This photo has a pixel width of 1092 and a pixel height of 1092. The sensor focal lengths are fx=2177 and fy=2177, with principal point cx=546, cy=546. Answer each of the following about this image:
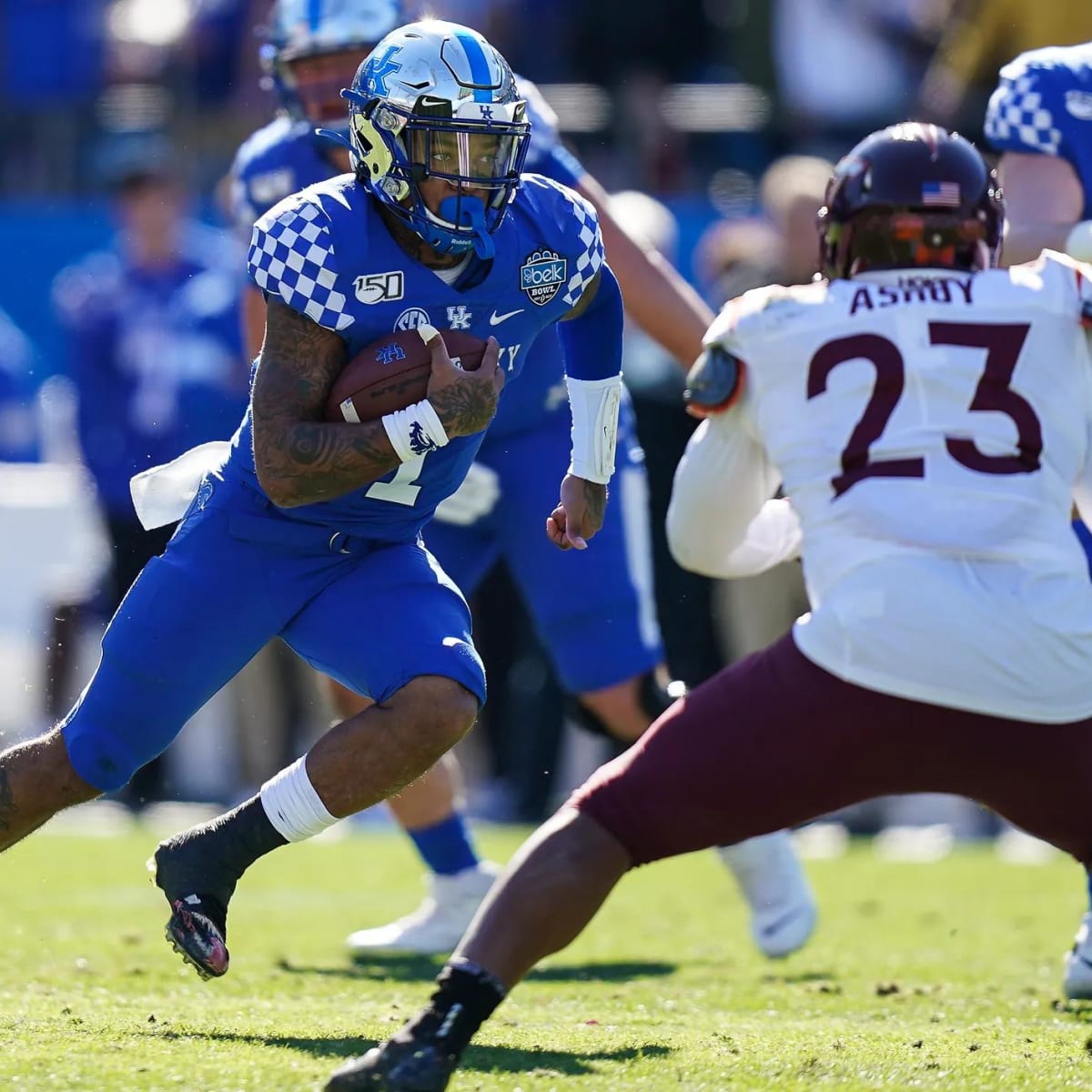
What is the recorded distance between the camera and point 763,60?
1103cm

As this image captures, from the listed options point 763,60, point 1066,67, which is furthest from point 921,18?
point 1066,67

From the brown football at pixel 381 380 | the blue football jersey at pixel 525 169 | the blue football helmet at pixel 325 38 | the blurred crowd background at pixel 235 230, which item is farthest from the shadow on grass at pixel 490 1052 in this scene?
the blurred crowd background at pixel 235 230

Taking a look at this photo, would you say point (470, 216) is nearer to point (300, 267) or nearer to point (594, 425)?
point (300, 267)

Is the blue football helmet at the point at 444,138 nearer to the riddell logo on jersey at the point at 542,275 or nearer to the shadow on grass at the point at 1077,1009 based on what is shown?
the riddell logo on jersey at the point at 542,275

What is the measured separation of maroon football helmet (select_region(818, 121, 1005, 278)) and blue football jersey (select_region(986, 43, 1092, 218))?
1703mm

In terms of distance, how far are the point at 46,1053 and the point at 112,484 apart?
5.76 meters

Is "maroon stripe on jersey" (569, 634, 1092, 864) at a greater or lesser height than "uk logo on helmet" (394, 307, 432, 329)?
lesser

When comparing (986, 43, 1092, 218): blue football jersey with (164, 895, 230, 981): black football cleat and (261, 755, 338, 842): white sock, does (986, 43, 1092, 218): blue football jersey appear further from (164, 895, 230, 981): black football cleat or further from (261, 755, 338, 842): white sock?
(164, 895, 230, 981): black football cleat

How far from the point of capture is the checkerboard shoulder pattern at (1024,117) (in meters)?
5.34

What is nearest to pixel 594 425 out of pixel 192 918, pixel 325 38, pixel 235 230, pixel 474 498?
pixel 474 498

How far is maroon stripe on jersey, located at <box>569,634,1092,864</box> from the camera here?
3.43 m

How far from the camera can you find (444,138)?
4.05 metres

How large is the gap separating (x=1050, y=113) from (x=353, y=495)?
7.26ft

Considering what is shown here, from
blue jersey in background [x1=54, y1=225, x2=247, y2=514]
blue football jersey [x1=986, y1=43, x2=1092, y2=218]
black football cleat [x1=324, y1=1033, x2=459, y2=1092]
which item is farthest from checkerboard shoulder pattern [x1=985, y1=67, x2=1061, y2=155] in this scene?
blue jersey in background [x1=54, y1=225, x2=247, y2=514]
